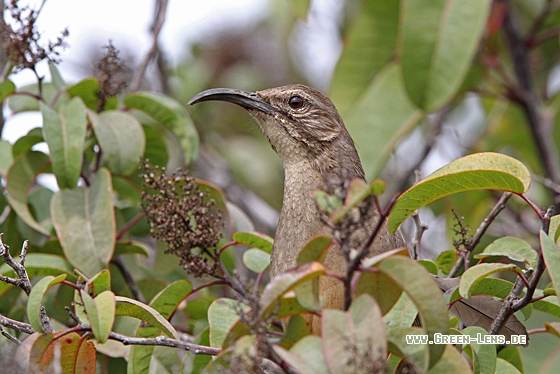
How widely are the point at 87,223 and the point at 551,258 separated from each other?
7.28ft

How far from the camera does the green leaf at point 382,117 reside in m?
5.25

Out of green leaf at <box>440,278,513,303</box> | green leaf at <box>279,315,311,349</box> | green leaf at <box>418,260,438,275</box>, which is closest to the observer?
green leaf at <box>279,315,311,349</box>

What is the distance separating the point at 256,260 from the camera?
11.5 feet

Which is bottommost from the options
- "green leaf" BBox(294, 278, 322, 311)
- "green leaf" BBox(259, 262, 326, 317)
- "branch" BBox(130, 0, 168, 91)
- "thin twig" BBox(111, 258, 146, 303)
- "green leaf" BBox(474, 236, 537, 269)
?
"thin twig" BBox(111, 258, 146, 303)

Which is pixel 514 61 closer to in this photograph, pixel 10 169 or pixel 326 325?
pixel 10 169

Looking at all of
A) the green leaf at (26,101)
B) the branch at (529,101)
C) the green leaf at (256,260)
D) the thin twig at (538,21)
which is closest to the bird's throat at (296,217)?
the green leaf at (256,260)

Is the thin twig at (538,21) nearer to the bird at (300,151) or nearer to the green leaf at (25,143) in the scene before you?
the bird at (300,151)

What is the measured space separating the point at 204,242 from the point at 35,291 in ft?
2.83

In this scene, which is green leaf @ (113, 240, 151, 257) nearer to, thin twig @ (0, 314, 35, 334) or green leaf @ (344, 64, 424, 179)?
thin twig @ (0, 314, 35, 334)

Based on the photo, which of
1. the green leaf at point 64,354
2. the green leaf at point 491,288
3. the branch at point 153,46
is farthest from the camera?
the branch at point 153,46

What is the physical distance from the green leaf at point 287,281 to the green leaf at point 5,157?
7.18 feet

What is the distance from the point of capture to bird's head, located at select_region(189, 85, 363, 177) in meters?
3.89

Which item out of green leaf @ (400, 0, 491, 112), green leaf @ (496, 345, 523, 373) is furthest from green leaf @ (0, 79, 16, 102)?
green leaf @ (496, 345, 523, 373)

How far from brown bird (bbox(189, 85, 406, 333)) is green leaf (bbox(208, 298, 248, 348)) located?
22.4 inches
